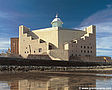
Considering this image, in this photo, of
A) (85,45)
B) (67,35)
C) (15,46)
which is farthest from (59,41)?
(15,46)

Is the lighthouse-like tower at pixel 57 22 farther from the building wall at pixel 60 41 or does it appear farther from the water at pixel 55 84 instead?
the water at pixel 55 84

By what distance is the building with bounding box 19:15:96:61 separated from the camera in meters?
58.5

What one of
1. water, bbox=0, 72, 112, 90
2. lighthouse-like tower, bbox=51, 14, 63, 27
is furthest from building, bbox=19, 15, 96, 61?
water, bbox=0, 72, 112, 90

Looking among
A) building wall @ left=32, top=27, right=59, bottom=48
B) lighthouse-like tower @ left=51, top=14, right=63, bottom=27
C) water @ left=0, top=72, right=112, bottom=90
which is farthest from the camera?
lighthouse-like tower @ left=51, top=14, right=63, bottom=27

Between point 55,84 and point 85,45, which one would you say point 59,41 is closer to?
point 85,45

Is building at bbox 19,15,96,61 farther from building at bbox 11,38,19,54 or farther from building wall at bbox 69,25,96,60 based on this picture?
building at bbox 11,38,19,54

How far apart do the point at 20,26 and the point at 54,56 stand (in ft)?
68.5

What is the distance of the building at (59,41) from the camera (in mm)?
58494

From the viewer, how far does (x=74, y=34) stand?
63.8 metres

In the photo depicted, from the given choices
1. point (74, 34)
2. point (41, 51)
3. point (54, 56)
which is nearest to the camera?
point (54, 56)

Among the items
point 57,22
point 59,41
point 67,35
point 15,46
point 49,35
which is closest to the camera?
point 59,41

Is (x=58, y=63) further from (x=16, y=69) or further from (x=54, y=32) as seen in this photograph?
(x=54, y=32)

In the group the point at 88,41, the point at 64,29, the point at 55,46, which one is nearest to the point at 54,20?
the point at 64,29

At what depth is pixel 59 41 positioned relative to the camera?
2398 inches
